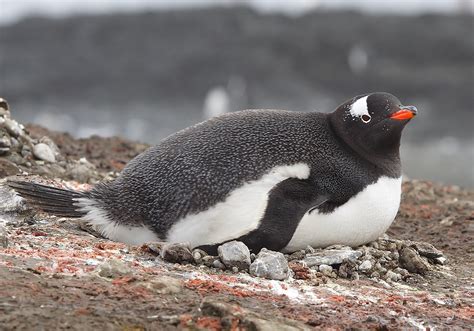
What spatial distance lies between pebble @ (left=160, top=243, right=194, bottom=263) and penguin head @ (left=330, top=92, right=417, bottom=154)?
1.33 m

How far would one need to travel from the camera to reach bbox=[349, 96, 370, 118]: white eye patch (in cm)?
570

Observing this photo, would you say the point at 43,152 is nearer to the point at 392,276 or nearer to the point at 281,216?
the point at 281,216

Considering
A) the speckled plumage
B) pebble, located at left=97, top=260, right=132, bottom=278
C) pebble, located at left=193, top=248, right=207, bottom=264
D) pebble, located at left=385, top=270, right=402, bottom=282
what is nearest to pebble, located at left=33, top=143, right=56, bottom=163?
the speckled plumage

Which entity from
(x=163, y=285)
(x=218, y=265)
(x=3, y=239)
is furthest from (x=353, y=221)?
(x=3, y=239)

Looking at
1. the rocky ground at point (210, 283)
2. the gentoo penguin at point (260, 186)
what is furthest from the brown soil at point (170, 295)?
the gentoo penguin at point (260, 186)

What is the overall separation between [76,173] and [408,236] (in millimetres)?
2527

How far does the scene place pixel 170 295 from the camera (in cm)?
421

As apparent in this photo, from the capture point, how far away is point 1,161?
6.39 m

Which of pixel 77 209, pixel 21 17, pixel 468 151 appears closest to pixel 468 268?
pixel 77 209

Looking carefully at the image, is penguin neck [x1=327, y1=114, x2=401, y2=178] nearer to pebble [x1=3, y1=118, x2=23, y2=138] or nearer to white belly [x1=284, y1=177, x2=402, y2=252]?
white belly [x1=284, y1=177, x2=402, y2=252]

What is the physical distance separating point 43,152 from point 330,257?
108 inches

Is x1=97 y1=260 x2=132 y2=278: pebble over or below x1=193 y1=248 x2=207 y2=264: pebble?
below

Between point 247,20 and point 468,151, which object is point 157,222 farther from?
point 247,20

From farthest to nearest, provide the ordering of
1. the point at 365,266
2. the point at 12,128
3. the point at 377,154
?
the point at 12,128
the point at 377,154
the point at 365,266
